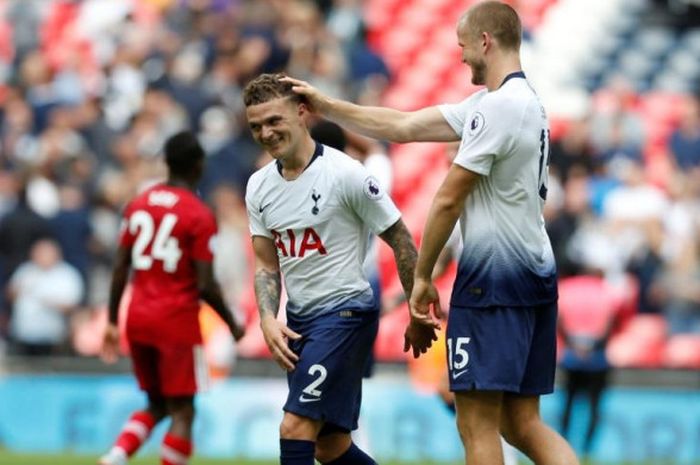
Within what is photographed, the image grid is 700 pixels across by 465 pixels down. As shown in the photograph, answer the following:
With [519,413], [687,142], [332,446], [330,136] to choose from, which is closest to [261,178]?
[332,446]

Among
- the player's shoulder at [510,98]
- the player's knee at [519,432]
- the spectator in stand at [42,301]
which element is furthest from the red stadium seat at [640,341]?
the player's shoulder at [510,98]

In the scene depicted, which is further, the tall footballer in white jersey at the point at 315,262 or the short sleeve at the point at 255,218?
the short sleeve at the point at 255,218

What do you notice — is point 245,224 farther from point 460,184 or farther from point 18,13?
point 460,184

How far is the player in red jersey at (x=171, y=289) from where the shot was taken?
11.1 metres

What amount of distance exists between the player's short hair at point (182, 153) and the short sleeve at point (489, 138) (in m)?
3.28

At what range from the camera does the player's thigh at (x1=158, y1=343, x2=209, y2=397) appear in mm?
11211

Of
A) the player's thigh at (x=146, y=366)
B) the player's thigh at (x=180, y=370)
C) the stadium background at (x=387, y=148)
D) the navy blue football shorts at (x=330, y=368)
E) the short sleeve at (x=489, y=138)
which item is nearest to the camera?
the short sleeve at (x=489, y=138)

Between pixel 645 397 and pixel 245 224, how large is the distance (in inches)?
176

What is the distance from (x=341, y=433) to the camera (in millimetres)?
8938

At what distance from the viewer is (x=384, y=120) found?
29.1ft

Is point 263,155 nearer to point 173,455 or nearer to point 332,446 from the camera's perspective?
point 173,455

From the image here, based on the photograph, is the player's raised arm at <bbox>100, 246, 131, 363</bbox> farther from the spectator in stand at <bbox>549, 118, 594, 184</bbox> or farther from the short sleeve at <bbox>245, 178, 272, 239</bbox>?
the spectator in stand at <bbox>549, 118, 594, 184</bbox>

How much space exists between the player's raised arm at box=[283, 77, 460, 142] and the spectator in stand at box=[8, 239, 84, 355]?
9.67 metres

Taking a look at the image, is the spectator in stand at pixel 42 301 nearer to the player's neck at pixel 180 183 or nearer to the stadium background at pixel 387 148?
the stadium background at pixel 387 148
